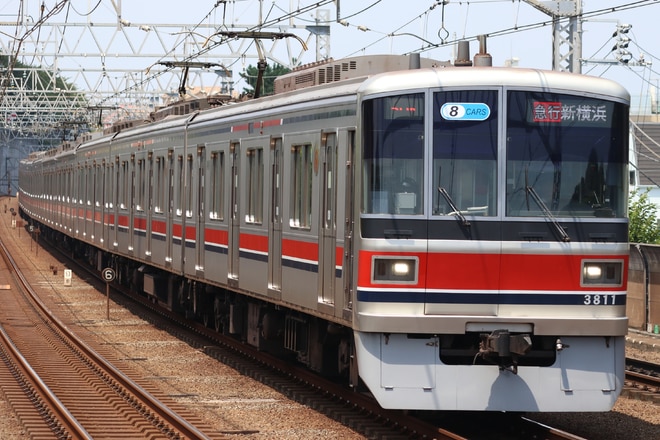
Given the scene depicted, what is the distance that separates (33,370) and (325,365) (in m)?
4.25

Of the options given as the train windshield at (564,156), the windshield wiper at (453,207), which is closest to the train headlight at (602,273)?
the train windshield at (564,156)

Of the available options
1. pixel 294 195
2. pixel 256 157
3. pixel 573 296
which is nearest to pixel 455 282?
pixel 573 296

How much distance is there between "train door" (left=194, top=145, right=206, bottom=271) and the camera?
16938 millimetres

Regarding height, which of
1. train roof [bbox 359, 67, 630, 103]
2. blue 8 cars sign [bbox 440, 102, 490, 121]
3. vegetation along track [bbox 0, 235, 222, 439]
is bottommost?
vegetation along track [bbox 0, 235, 222, 439]

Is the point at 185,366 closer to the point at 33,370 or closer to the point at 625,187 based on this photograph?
the point at 33,370

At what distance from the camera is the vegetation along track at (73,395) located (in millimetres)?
11523

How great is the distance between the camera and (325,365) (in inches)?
506

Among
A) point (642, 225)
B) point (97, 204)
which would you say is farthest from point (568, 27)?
point (97, 204)

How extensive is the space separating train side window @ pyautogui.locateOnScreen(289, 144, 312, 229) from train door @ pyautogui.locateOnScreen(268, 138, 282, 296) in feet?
1.58

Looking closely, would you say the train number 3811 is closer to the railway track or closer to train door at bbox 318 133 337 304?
train door at bbox 318 133 337 304

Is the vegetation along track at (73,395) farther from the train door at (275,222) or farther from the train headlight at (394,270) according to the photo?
the train headlight at (394,270)

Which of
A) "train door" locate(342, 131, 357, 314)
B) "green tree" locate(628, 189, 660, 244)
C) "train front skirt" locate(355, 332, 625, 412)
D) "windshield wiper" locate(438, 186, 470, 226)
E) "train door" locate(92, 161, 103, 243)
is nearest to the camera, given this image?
"train front skirt" locate(355, 332, 625, 412)

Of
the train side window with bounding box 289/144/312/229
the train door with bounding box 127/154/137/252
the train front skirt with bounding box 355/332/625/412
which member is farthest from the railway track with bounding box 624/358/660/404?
the train door with bounding box 127/154/137/252

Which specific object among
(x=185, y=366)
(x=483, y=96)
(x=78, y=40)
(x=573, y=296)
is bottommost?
(x=185, y=366)
